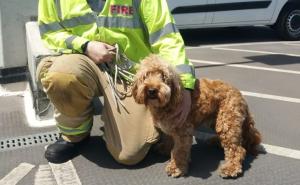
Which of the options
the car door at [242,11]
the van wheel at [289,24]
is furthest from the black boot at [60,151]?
the van wheel at [289,24]

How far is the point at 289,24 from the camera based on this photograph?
10.0 meters

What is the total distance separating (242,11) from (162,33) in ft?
20.0

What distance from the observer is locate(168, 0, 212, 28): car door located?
8867 mm

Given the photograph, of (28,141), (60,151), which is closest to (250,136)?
(60,151)

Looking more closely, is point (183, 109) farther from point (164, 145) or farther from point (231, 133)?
point (164, 145)

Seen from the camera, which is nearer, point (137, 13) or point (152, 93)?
point (152, 93)

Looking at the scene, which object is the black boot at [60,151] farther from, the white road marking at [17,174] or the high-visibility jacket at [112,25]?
the high-visibility jacket at [112,25]

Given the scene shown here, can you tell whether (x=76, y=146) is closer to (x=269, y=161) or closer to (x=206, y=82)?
(x=206, y=82)

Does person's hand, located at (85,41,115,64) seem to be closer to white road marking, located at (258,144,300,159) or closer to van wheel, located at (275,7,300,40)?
white road marking, located at (258,144,300,159)

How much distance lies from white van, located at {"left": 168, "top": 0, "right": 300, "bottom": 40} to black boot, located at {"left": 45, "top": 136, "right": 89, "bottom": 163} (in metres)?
5.41

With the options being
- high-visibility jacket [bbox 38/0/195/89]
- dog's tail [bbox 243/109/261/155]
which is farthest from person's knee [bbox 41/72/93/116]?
dog's tail [bbox 243/109/261/155]

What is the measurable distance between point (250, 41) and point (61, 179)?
718 cm

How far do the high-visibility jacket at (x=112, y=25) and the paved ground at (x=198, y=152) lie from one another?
930 millimetres

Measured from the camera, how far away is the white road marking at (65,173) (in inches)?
139
